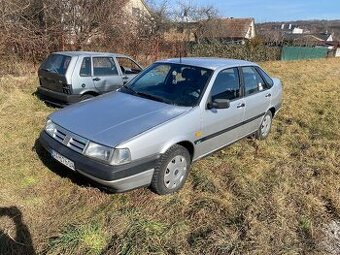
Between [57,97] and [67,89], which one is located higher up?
[67,89]

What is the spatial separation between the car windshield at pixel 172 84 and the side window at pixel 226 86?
6.5 inches

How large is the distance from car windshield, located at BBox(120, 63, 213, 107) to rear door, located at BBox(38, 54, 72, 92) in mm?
2696

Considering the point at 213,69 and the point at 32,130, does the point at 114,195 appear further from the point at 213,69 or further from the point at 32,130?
the point at 32,130

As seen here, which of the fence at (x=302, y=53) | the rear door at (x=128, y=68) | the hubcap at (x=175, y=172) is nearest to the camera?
the hubcap at (x=175, y=172)

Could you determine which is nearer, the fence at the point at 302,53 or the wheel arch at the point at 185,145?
the wheel arch at the point at 185,145

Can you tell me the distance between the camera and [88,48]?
13820mm

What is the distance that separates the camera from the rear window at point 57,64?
7000 millimetres

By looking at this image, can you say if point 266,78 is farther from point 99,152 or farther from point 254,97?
point 99,152

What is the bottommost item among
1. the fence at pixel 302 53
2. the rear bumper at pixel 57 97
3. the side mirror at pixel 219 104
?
the fence at pixel 302 53

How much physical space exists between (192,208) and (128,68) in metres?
5.48

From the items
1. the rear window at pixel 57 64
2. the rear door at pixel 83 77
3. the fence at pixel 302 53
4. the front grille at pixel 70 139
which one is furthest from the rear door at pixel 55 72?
the fence at pixel 302 53

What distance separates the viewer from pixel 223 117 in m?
4.45

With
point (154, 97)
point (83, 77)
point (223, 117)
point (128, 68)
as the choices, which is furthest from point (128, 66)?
point (223, 117)

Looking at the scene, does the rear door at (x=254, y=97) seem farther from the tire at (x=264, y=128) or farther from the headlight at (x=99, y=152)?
the headlight at (x=99, y=152)
